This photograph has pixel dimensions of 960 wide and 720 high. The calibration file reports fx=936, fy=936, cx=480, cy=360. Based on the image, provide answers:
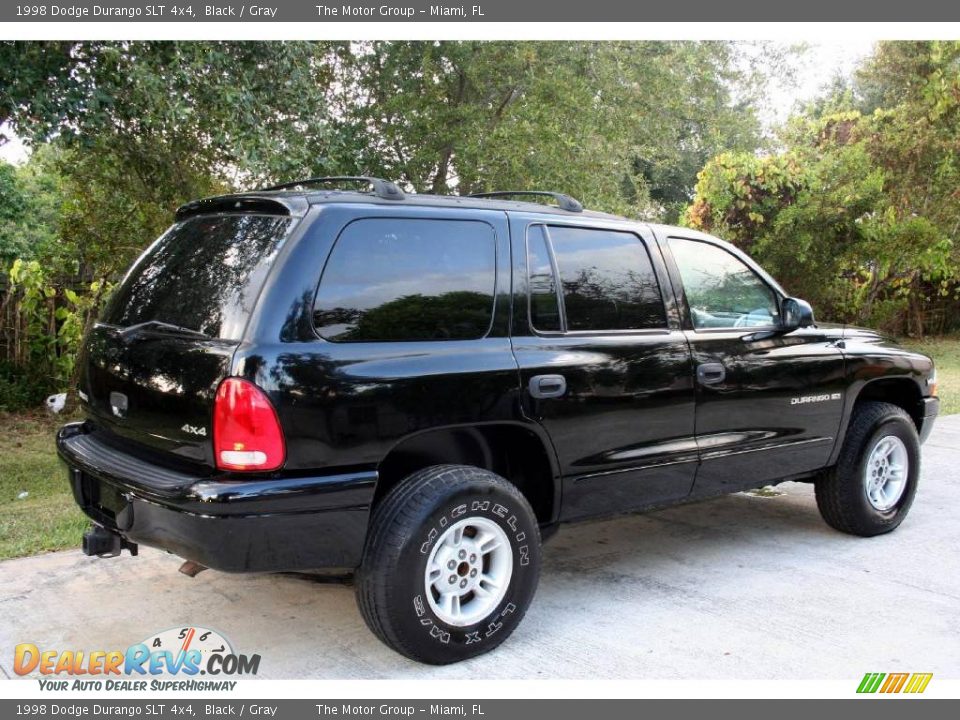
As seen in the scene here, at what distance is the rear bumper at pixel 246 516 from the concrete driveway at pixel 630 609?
2.00 feet

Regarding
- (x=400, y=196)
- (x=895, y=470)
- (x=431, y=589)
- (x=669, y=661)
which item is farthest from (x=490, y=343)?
(x=895, y=470)

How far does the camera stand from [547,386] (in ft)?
13.0

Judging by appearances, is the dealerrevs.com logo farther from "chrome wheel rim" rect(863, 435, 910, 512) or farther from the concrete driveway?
"chrome wheel rim" rect(863, 435, 910, 512)

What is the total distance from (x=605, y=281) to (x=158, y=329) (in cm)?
199

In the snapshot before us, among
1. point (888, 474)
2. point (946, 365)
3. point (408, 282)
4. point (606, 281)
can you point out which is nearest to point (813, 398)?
point (888, 474)

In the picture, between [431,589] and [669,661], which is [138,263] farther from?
[669,661]

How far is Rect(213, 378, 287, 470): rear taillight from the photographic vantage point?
3227mm

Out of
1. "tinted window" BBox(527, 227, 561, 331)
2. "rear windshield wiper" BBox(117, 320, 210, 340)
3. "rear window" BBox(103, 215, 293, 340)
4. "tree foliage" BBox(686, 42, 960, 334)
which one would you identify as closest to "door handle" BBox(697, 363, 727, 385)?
"tinted window" BBox(527, 227, 561, 331)

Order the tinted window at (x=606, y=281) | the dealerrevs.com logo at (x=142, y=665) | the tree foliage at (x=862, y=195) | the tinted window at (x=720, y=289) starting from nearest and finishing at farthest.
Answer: the dealerrevs.com logo at (x=142, y=665) < the tinted window at (x=606, y=281) < the tinted window at (x=720, y=289) < the tree foliage at (x=862, y=195)

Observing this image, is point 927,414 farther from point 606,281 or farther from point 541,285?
point 541,285

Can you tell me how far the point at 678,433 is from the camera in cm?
446

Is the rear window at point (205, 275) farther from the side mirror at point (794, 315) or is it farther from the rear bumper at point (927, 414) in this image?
the rear bumper at point (927, 414)

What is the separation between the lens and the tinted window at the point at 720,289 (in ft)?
15.6

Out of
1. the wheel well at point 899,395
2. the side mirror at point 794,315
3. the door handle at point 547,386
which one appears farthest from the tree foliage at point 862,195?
the door handle at point 547,386
